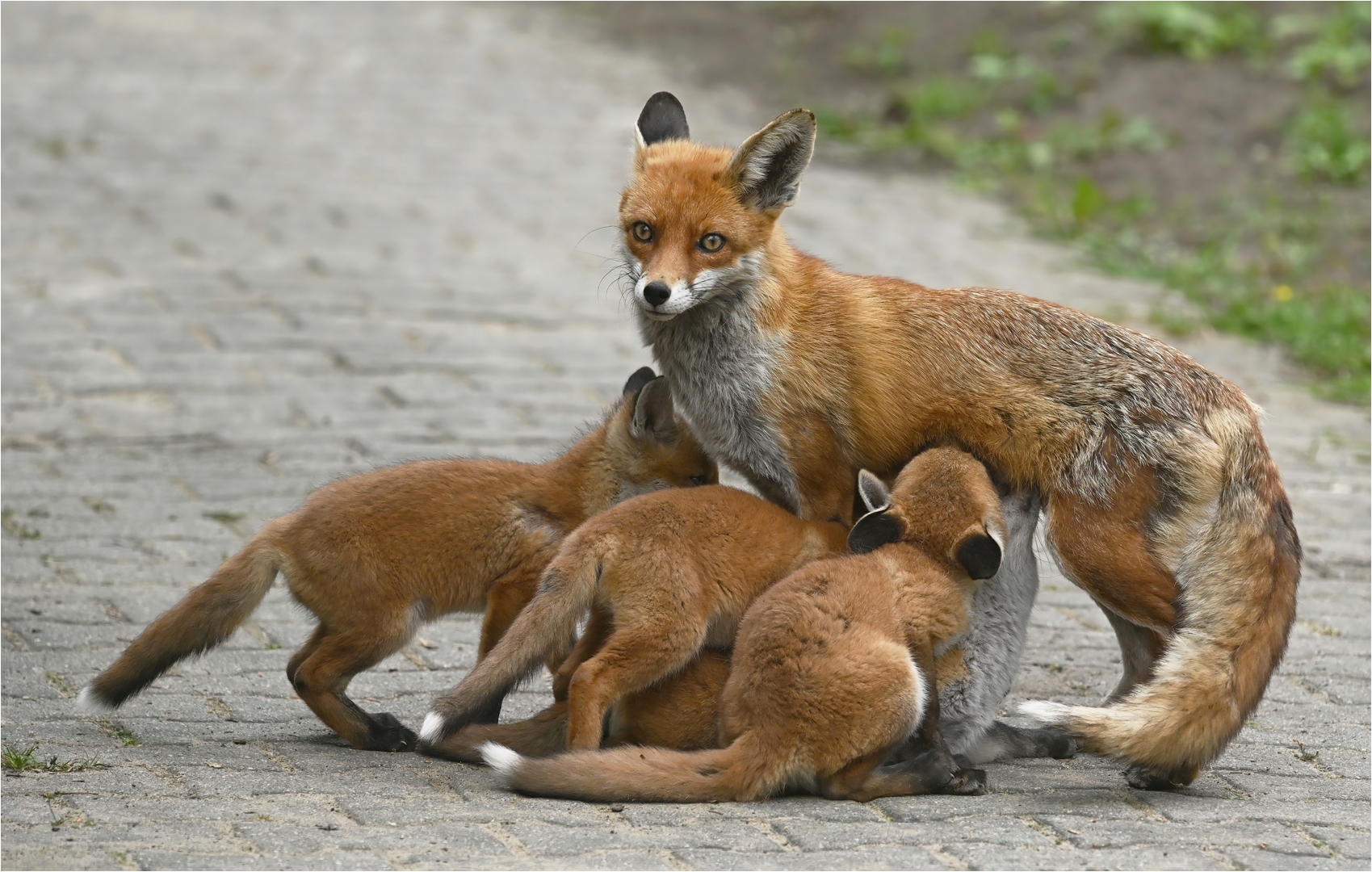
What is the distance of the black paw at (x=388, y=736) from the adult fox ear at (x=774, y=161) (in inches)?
98.4

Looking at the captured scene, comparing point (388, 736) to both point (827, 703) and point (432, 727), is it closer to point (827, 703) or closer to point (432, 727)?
point (432, 727)

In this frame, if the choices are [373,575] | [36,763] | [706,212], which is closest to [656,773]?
[373,575]

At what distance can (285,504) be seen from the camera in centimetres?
871

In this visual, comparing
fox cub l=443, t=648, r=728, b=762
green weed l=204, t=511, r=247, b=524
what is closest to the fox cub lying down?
fox cub l=443, t=648, r=728, b=762

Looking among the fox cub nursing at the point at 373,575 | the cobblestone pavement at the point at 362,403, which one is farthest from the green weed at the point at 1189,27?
the fox cub nursing at the point at 373,575

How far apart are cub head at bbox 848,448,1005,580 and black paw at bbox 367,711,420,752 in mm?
1824

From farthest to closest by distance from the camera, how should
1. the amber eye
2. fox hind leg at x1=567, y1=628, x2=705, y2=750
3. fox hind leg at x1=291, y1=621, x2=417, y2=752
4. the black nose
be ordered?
the amber eye, the black nose, fox hind leg at x1=291, y1=621, x2=417, y2=752, fox hind leg at x1=567, y1=628, x2=705, y2=750

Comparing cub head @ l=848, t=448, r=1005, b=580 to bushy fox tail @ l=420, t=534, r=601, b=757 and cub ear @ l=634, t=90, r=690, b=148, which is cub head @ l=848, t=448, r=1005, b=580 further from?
cub ear @ l=634, t=90, r=690, b=148

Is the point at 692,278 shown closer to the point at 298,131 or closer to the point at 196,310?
the point at 196,310

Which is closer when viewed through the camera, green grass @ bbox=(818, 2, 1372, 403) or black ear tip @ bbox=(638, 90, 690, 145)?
black ear tip @ bbox=(638, 90, 690, 145)

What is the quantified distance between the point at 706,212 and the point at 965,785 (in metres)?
2.44

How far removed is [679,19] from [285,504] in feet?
48.9

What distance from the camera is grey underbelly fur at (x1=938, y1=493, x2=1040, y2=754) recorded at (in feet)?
19.5

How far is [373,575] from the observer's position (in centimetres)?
592
